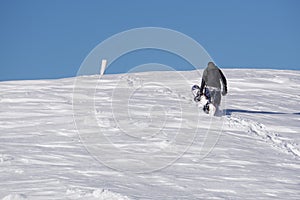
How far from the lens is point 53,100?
61.5ft

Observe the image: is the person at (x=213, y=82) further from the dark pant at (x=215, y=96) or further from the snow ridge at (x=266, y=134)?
the snow ridge at (x=266, y=134)

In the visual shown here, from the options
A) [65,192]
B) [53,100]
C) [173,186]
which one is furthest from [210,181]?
[53,100]

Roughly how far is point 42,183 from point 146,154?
9.07 feet

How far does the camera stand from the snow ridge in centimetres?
1219

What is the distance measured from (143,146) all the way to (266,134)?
371 cm

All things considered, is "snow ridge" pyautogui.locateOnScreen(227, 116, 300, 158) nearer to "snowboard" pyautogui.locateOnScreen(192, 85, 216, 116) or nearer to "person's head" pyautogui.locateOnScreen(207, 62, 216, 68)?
"snowboard" pyautogui.locateOnScreen(192, 85, 216, 116)

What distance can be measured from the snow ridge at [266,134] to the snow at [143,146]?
24 mm

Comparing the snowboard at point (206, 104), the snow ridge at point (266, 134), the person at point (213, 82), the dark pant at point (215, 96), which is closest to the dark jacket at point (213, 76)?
the person at point (213, 82)

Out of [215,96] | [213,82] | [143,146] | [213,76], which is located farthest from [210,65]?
Result: [143,146]

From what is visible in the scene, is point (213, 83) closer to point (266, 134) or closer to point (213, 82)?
point (213, 82)

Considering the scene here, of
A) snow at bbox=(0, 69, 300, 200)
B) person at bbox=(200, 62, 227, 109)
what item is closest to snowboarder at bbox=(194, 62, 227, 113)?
person at bbox=(200, 62, 227, 109)

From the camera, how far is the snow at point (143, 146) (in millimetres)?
8102

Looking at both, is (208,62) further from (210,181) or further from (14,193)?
(14,193)

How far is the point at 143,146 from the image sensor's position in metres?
11.1
